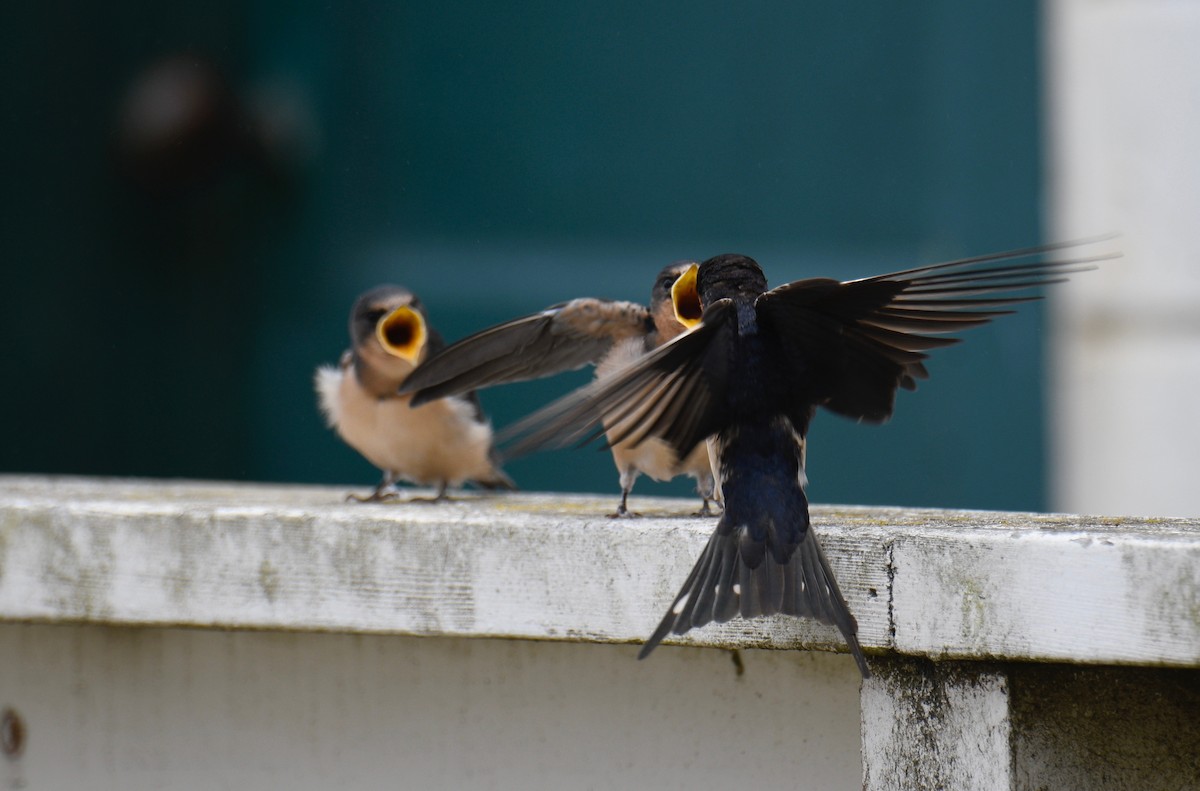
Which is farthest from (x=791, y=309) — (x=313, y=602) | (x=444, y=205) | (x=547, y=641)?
(x=444, y=205)

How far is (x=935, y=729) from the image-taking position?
2.41 meters

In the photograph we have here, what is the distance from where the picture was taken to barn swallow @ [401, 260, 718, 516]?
331 centimetres

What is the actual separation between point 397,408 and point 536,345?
2.30 ft

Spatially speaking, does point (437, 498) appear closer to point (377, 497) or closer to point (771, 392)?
point (377, 497)

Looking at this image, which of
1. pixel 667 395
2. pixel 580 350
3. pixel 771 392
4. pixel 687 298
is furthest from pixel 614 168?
pixel 667 395

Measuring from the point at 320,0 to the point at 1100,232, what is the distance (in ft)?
11.5

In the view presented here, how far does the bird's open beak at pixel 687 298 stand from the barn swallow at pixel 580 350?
0.40 feet

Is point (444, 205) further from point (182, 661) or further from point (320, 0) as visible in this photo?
point (182, 661)

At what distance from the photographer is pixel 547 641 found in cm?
283

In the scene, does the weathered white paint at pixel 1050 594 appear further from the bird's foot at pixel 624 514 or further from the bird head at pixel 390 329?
the bird head at pixel 390 329

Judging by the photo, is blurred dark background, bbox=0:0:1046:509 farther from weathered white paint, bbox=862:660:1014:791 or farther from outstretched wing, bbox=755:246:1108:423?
weathered white paint, bbox=862:660:1014:791

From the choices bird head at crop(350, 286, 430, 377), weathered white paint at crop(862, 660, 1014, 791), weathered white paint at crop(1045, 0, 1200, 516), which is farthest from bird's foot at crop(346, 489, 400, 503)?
weathered white paint at crop(1045, 0, 1200, 516)

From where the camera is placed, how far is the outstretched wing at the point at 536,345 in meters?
3.37

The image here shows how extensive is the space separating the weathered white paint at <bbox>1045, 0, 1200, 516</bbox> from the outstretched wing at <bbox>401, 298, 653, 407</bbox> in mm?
4589
